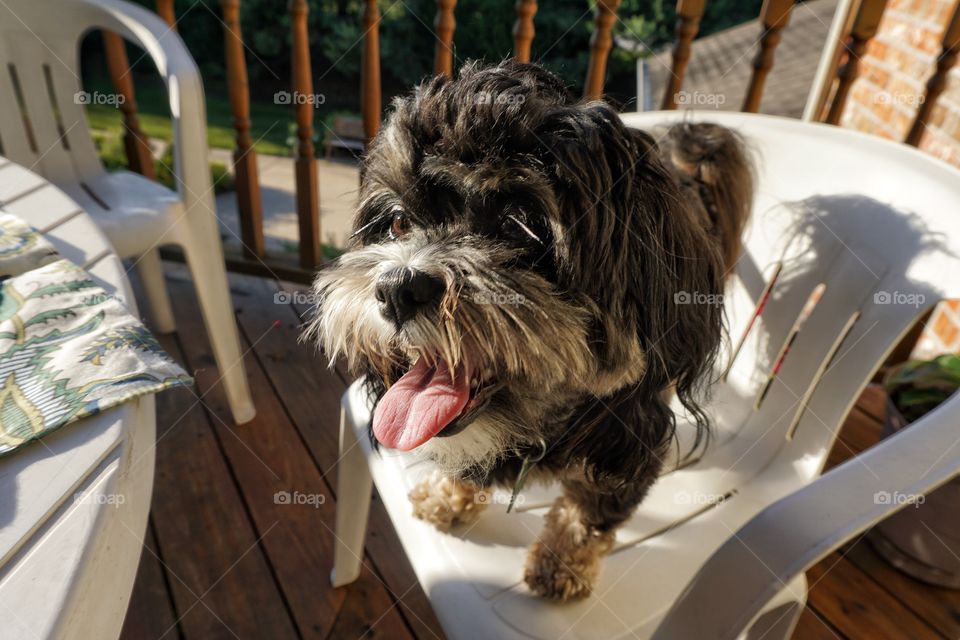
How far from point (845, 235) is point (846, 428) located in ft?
3.68

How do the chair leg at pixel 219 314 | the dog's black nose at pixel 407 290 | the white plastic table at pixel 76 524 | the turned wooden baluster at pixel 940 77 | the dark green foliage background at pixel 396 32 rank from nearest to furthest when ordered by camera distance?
the white plastic table at pixel 76 524
the dog's black nose at pixel 407 290
the turned wooden baluster at pixel 940 77
the chair leg at pixel 219 314
the dark green foliage background at pixel 396 32

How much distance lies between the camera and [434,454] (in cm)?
125

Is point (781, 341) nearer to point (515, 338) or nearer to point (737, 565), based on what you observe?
point (515, 338)

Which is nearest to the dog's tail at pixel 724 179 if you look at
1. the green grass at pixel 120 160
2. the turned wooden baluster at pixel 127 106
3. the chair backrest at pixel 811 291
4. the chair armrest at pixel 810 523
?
the chair backrest at pixel 811 291

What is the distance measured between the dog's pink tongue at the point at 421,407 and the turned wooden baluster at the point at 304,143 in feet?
5.48

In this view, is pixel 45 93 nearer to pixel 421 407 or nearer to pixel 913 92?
pixel 421 407

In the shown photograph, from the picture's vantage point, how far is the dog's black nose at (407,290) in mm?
998

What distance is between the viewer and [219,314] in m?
2.12

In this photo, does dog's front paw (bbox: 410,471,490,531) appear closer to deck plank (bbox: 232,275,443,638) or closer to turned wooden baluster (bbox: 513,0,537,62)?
deck plank (bbox: 232,275,443,638)

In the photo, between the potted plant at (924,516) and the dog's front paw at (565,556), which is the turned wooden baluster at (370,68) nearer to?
the dog's front paw at (565,556)

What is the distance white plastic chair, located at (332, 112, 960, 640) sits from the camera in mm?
1114

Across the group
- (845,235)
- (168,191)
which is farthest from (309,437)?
(845,235)

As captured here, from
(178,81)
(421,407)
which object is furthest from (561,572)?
(178,81)

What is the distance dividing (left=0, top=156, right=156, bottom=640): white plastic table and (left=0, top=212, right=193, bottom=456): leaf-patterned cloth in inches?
1.1
